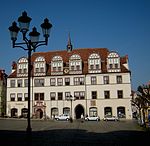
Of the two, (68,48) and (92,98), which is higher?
(68,48)

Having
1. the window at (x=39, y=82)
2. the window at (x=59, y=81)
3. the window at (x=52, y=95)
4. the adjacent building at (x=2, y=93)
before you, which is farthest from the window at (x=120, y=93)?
the adjacent building at (x=2, y=93)

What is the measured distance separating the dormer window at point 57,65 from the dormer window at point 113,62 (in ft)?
36.6

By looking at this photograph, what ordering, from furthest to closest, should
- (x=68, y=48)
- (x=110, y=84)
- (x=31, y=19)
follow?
1. (x=68, y=48)
2. (x=110, y=84)
3. (x=31, y=19)

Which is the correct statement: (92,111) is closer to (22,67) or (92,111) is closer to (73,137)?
(22,67)

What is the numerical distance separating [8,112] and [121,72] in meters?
28.3

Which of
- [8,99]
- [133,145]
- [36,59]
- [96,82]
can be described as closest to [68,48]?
[36,59]

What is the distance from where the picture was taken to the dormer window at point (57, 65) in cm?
6047

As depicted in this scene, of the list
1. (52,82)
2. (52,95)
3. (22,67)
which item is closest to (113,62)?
(52,82)

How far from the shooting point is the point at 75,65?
Result: 59812mm

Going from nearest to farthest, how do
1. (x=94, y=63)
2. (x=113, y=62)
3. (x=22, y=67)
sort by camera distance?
1. (x=113, y=62)
2. (x=94, y=63)
3. (x=22, y=67)

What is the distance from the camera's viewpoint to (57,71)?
60531mm

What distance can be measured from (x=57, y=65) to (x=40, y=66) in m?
4.22

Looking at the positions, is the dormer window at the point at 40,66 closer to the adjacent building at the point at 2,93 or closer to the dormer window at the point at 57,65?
the dormer window at the point at 57,65

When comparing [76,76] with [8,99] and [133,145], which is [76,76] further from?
[133,145]
